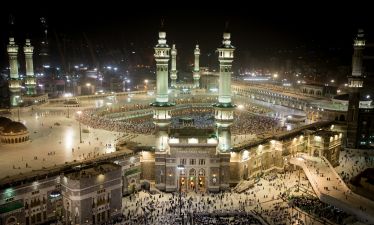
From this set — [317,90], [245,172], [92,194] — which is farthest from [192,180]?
[317,90]

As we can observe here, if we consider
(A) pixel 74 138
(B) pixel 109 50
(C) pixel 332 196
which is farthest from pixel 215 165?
(B) pixel 109 50

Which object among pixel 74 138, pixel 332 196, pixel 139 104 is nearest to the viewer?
pixel 332 196

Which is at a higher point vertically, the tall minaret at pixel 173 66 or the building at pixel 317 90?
the tall minaret at pixel 173 66

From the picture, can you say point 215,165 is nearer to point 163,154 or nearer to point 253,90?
point 163,154

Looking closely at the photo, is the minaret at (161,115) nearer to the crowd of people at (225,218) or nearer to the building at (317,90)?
the crowd of people at (225,218)

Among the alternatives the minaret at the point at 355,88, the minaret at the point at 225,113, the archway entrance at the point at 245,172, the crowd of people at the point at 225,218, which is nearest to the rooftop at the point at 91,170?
the crowd of people at the point at 225,218

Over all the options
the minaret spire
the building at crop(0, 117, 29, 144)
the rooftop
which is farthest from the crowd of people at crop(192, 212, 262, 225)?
the building at crop(0, 117, 29, 144)
